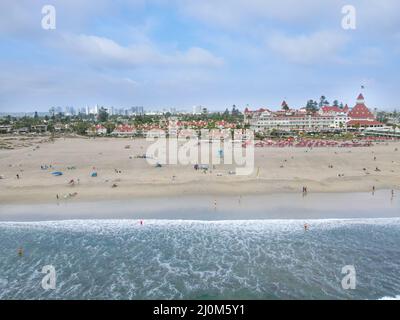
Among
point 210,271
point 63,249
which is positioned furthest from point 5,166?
point 210,271

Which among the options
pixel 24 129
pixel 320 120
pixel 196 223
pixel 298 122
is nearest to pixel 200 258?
pixel 196 223

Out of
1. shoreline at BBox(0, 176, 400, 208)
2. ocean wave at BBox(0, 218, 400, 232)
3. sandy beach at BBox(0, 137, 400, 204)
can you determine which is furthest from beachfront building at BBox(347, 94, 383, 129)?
ocean wave at BBox(0, 218, 400, 232)

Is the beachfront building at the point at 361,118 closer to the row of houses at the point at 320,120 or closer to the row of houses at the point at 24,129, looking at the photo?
the row of houses at the point at 320,120

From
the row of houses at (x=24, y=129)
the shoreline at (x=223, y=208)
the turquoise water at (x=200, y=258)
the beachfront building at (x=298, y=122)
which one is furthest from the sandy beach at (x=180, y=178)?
the row of houses at (x=24, y=129)

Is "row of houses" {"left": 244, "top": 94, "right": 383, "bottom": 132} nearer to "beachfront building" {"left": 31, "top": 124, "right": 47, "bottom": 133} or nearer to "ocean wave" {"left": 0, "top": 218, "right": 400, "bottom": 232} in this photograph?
"ocean wave" {"left": 0, "top": 218, "right": 400, "bottom": 232}

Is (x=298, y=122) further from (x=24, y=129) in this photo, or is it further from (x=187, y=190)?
(x=24, y=129)

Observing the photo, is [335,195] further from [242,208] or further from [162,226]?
[162,226]
